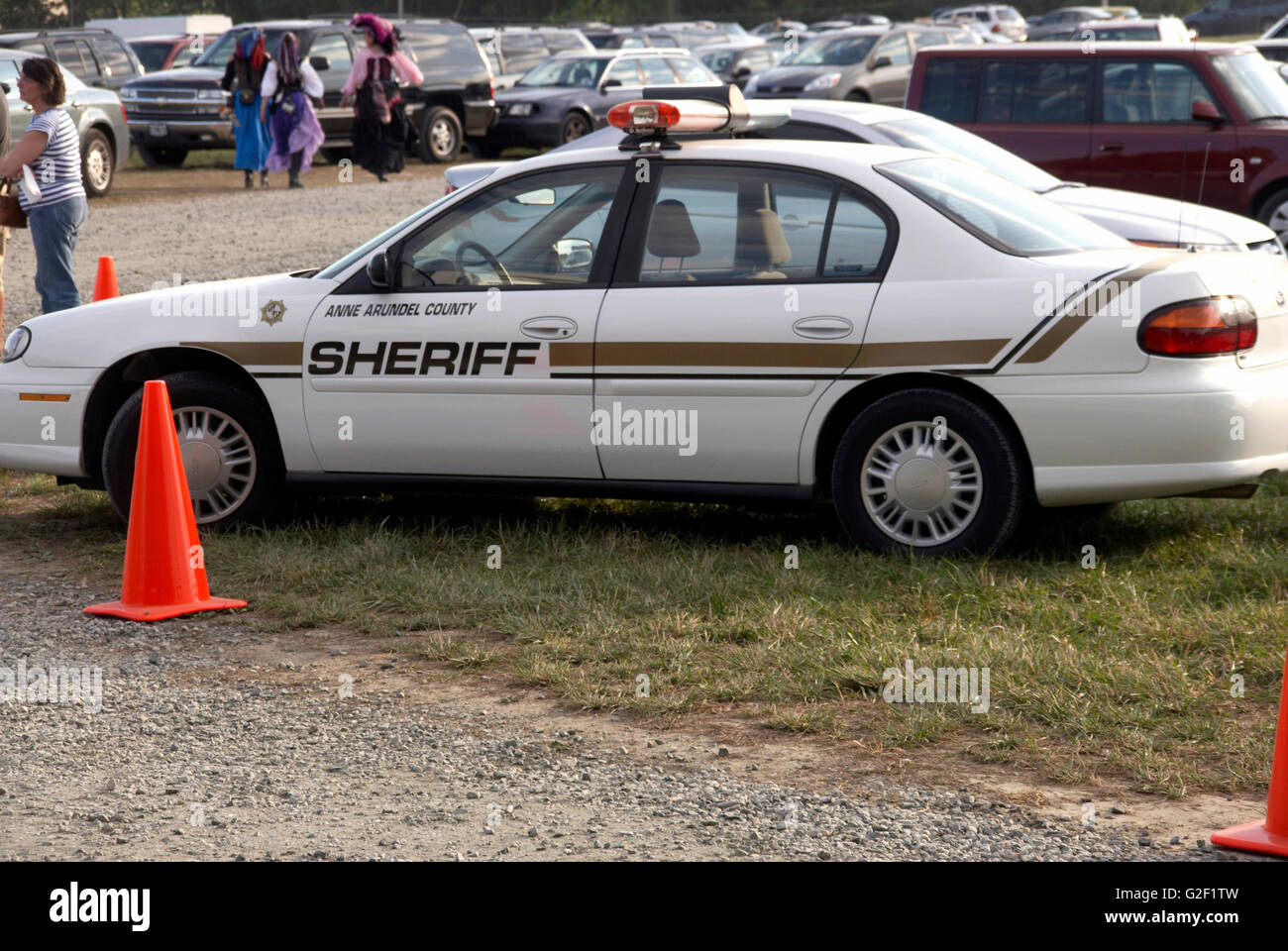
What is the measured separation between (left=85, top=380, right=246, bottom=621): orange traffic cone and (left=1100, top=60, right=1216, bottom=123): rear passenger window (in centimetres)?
905

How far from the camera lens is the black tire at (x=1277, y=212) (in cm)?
1272

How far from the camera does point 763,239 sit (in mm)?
6102

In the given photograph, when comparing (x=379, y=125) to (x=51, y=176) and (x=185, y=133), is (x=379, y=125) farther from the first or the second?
(x=51, y=176)

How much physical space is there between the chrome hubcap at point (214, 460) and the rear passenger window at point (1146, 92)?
8.45 meters

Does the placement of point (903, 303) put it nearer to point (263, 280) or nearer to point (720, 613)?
point (720, 613)

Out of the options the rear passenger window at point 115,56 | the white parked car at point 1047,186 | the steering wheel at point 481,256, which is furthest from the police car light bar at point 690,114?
the rear passenger window at point 115,56

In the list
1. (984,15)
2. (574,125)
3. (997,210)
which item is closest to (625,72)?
(574,125)

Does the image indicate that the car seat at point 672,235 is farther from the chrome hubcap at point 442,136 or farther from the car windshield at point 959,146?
the chrome hubcap at point 442,136

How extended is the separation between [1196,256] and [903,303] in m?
1.05

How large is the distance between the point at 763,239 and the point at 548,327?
85 cm

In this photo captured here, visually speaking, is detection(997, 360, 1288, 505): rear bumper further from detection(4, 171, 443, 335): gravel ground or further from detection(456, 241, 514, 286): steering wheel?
detection(4, 171, 443, 335): gravel ground

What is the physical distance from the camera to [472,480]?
6.38 meters

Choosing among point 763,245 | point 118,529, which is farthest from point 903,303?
point 118,529

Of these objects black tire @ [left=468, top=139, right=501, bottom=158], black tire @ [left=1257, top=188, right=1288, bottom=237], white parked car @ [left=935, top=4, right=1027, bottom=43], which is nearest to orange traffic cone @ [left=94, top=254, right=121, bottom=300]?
black tire @ [left=1257, top=188, right=1288, bottom=237]
